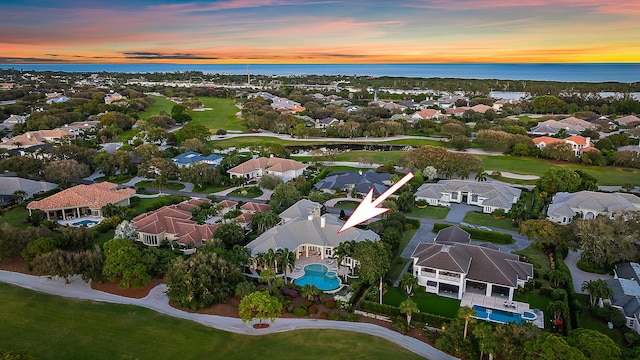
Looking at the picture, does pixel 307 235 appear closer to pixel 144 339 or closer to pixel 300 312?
pixel 300 312

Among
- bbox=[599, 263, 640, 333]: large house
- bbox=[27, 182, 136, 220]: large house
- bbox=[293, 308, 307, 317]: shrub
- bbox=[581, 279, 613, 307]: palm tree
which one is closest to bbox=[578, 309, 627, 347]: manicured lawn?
bbox=[599, 263, 640, 333]: large house

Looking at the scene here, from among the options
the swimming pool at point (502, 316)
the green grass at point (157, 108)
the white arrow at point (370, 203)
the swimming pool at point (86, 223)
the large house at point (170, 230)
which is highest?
the white arrow at point (370, 203)

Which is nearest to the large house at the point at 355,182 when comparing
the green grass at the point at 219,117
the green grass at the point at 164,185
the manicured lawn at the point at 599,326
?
the green grass at the point at 164,185

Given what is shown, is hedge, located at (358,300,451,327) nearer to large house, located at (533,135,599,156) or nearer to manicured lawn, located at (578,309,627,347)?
manicured lawn, located at (578,309,627,347)

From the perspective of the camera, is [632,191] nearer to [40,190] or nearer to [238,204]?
[238,204]

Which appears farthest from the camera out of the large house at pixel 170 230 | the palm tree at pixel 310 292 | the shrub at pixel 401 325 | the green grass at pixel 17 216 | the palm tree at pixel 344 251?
the green grass at pixel 17 216

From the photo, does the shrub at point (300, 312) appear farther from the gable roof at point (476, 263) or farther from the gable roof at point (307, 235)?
the gable roof at point (476, 263)
